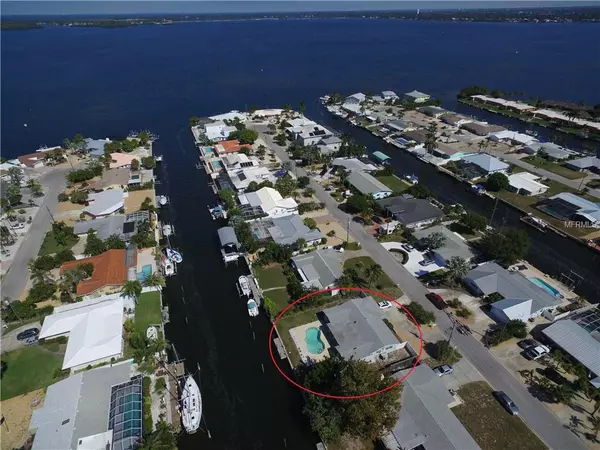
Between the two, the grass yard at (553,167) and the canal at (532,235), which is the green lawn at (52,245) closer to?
the canal at (532,235)

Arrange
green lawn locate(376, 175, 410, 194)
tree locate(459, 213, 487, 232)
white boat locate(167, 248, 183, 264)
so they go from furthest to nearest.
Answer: green lawn locate(376, 175, 410, 194) → tree locate(459, 213, 487, 232) → white boat locate(167, 248, 183, 264)

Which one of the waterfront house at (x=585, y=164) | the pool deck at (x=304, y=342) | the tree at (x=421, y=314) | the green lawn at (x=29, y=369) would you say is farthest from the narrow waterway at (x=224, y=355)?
the waterfront house at (x=585, y=164)

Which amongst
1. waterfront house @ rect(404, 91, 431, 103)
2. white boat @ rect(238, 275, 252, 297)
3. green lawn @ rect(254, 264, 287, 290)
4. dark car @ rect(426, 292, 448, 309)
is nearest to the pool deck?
green lawn @ rect(254, 264, 287, 290)

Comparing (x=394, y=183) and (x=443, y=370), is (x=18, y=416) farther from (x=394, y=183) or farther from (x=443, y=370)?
(x=394, y=183)

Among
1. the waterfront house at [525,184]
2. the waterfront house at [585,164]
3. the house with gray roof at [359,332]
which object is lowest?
the house with gray roof at [359,332]

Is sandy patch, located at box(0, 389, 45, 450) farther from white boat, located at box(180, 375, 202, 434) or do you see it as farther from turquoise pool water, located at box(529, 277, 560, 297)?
turquoise pool water, located at box(529, 277, 560, 297)

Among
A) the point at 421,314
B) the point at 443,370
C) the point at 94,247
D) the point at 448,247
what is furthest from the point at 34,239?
the point at 448,247
